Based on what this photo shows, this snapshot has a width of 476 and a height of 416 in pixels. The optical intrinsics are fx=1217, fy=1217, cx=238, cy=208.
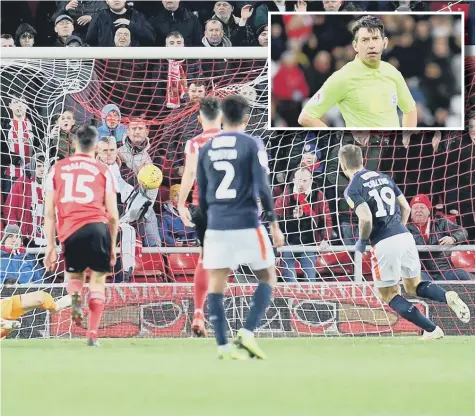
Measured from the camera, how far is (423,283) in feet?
29.7

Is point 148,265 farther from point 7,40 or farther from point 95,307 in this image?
point 7,40

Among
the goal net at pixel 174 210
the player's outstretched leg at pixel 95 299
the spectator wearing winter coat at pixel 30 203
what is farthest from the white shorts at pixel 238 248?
the spectator wearing winter coat at pixel 30 203

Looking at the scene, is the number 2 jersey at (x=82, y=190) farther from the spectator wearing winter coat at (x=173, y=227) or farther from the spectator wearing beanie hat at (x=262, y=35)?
the spectator wearing beanie hat at (x=262, y=35)

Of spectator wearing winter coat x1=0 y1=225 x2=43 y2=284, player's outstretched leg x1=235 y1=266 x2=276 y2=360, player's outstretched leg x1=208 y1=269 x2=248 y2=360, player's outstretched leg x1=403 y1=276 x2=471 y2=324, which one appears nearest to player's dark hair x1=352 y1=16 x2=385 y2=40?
player's outstretched leg x1=403 y1=276 x2=471 y2=324

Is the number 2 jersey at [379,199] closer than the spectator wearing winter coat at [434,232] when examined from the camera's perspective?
Yes

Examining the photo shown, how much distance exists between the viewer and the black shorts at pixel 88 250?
27.8 ft

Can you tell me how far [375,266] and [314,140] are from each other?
210 centimetres

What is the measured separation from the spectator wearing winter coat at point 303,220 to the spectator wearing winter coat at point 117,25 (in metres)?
2.30

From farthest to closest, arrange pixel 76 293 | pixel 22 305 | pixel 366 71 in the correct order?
pixel 366 71, pixel 22 305, pixel 76 293

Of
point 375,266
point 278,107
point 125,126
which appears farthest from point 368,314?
point 125,126

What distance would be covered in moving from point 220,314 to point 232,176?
83 centimetres

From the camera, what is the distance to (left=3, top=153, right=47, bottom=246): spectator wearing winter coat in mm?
10445

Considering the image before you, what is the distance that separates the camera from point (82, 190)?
8.50 meters

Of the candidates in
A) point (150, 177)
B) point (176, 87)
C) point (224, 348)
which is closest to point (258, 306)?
point (224, 348)
